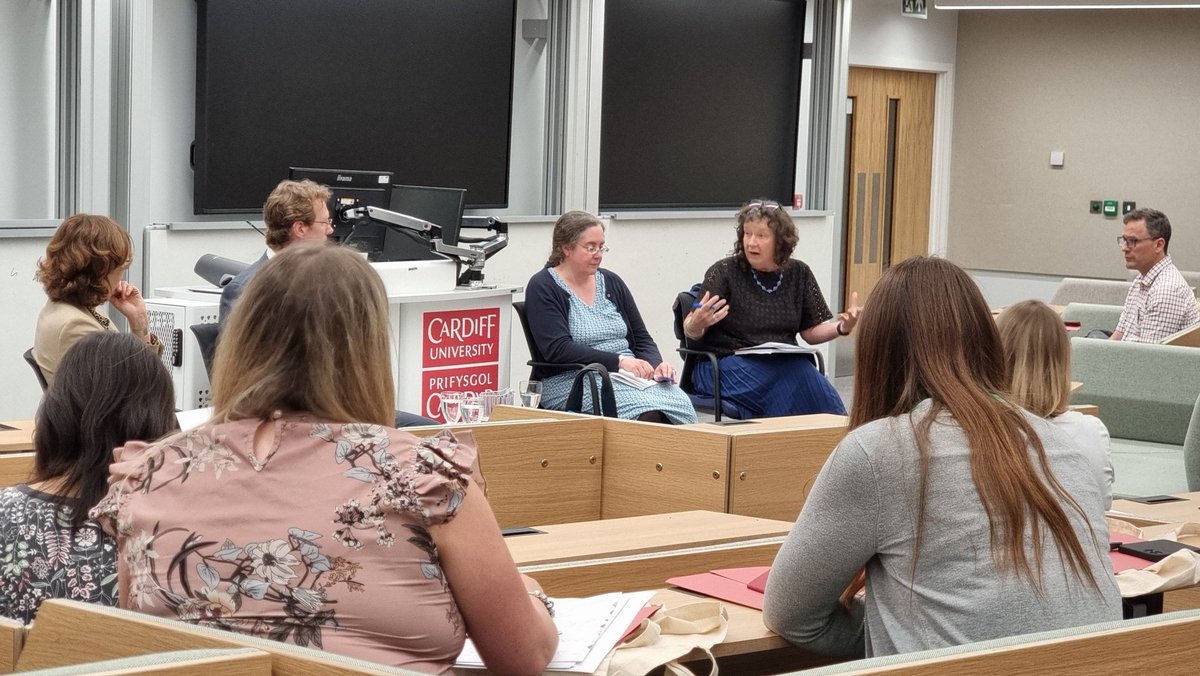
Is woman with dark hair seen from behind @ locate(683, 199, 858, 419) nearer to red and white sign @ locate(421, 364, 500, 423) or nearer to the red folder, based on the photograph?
red and white sign @ locate(421, 364, 500, 423)

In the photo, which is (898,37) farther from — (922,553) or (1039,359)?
(922,553)

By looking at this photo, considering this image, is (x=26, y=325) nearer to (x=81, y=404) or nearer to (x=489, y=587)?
(x=81, y=404)

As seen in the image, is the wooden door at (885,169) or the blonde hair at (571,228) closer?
the blonde hair at (571,228)

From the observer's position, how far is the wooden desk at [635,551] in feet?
8.21

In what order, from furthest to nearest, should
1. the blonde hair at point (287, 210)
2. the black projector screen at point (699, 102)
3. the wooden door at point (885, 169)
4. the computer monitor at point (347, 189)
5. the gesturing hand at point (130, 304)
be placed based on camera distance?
the wooden door at point (885, 169) < the black projector screen at point (699, 102) < the computer monitor at point (347, 189) < the blonde hair at point (287, 210) < the gesturing hand at point (130, 304)

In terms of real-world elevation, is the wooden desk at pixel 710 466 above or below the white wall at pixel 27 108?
below

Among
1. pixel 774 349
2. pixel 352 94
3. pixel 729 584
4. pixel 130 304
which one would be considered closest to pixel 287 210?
pixel 130 304

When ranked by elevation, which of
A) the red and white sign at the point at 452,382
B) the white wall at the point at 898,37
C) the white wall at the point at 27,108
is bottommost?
the red and white sign at the point at 452,382

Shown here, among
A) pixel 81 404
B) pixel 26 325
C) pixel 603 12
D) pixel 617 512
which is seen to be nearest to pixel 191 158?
pixel 26 325

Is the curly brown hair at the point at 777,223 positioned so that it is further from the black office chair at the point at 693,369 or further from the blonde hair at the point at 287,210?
Answer: the blonde hair at the point at 287,210

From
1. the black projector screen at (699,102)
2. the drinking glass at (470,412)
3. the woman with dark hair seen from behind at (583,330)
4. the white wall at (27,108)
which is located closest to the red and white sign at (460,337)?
the woman with dark hair seen from behind at (583,330)

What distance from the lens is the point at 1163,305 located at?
6.66 metres

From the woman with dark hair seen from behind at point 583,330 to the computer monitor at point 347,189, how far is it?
3.32 ft

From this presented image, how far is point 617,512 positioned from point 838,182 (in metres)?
6.38
